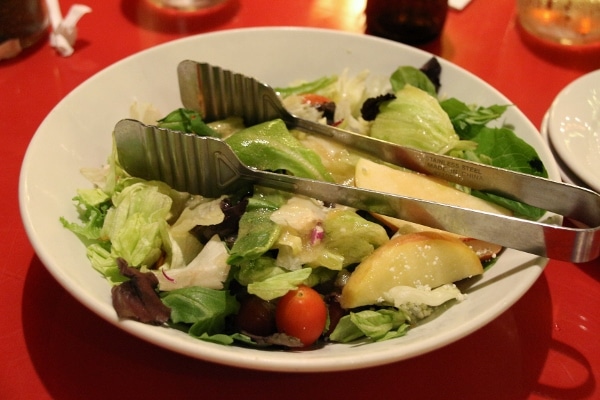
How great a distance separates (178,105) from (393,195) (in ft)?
2.17

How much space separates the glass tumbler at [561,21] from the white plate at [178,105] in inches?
26.5

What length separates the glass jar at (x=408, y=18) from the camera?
5.84 ft

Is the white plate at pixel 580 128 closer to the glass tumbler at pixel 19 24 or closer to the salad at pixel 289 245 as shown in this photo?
the salad at pixel 289 245

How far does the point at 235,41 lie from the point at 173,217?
1.86 ft

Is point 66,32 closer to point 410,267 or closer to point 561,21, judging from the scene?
point 410,267

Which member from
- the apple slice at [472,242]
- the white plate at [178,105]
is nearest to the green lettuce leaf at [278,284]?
the white plate at [178,105]

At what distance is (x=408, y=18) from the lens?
1794 mm

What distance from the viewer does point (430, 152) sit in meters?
1.17

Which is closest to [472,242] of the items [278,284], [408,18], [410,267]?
[410,267]

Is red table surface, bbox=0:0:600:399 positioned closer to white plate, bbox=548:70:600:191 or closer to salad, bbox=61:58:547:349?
salad, bbox=61:58:547:349

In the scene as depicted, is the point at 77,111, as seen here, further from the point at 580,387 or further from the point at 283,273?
the point at 580,387

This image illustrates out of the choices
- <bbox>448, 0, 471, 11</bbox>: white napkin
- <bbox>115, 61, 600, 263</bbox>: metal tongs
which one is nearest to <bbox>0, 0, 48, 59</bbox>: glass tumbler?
<bbox>115, 61, 600, 263</bbox>: metal tongs

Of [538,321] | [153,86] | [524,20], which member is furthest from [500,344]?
Answer: [524,20]

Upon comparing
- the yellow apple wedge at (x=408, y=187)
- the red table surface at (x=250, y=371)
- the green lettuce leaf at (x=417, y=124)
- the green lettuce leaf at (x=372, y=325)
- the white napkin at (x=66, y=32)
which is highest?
the green lettuce leaf at (x=417, y=124)
